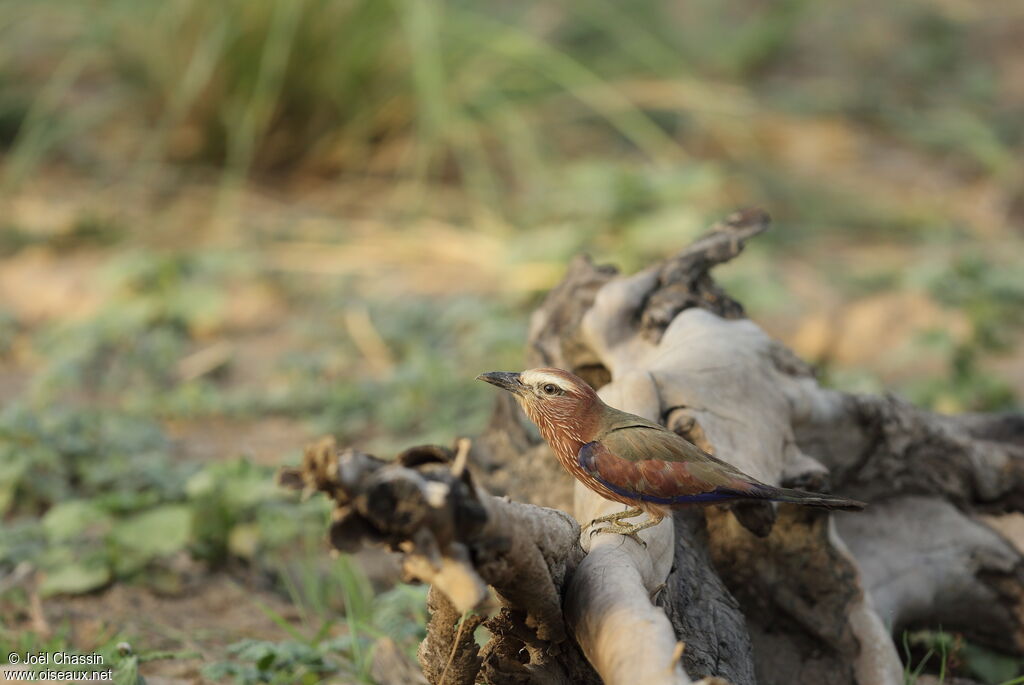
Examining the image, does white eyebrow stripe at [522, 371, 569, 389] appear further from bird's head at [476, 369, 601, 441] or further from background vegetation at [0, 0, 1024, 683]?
background vegetation at [0, 0, 1024, 683]

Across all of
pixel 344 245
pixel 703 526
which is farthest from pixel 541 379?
pixel 344 245

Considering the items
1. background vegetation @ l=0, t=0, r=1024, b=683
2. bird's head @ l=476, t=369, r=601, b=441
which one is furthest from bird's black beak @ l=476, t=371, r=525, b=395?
background vegetation @ l=0, t=0, r=1024, b=683

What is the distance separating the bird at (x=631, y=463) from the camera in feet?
5.91

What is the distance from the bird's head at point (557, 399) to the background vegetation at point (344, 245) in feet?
2.08

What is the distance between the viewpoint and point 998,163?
20.0 ft

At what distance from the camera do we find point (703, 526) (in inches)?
88.7

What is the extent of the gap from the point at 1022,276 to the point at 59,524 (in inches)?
118

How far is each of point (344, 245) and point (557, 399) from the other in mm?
3377

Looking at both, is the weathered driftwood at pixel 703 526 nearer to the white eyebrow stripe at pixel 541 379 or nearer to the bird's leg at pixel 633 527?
the bird's leg at pixel 633 527

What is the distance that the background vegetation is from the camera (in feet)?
8.92

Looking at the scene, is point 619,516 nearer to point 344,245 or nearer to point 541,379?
point 541,379

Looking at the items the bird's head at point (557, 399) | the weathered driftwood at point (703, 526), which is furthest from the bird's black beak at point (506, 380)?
the weathered driftwood at point (703, 526)

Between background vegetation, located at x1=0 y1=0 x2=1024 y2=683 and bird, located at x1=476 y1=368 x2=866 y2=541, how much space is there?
→ 25.8 inches

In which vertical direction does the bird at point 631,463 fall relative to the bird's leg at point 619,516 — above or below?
above
